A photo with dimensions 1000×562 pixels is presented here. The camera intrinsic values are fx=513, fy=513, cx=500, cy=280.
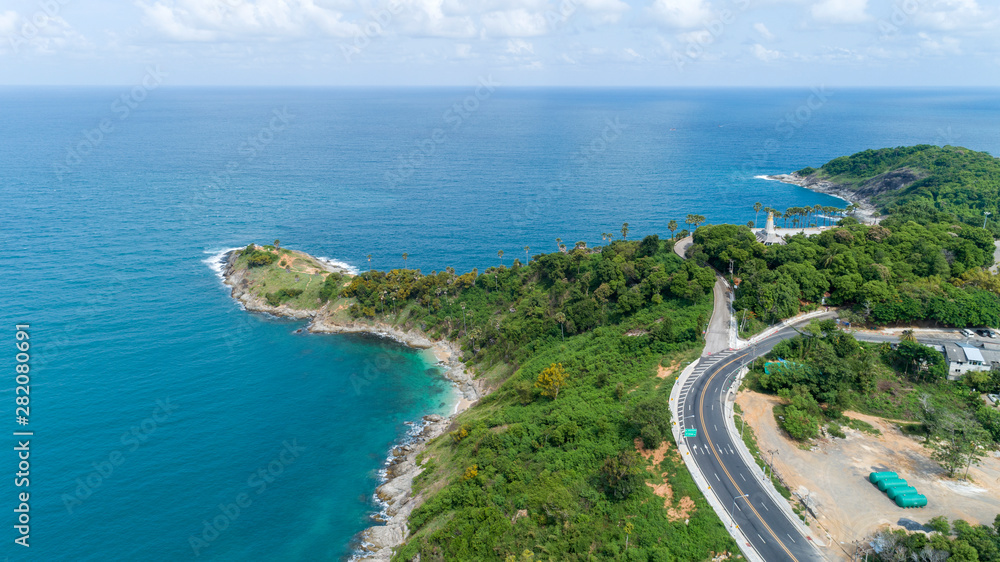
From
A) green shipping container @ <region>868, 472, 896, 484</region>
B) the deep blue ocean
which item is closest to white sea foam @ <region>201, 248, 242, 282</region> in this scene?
the deep blue ocean

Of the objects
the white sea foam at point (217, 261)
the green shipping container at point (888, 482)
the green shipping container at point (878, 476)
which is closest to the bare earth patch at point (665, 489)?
A: the green shipping container at point (878, 476)

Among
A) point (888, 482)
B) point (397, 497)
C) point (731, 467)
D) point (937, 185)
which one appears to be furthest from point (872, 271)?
point (937, 185)

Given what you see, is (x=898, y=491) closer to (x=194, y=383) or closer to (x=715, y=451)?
(x=715, y=451)

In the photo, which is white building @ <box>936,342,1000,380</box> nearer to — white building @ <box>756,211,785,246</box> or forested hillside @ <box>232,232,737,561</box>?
forested hillside @ <box>232,232,737,561</box>

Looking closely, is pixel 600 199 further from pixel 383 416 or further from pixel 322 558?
pixel 322 558

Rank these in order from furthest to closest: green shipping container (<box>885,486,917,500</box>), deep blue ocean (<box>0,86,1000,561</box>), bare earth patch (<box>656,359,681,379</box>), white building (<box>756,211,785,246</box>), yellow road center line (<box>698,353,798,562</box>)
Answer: white building (<box>756,211,785,246</box>) < bare earth patch (<box>656,359,681,379</box>) < deep blue ocean (<box>0,86,1000,561</box>) < green shipping container (<box>885,486,917,500</box>) < yellow road center line (<box>698,353,798,562</box>)
